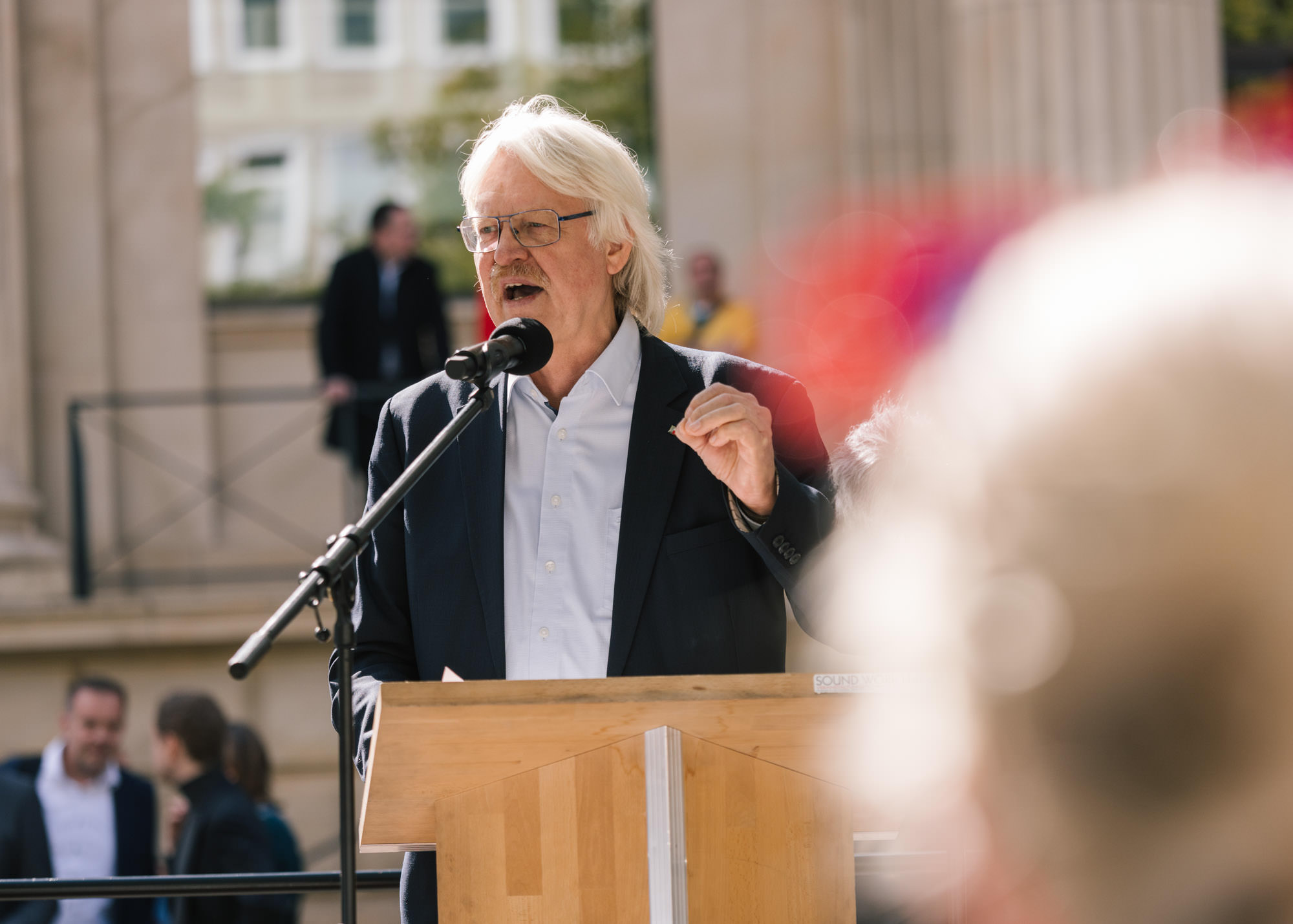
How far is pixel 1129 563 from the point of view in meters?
0.62

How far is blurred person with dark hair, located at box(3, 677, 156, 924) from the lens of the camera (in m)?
6.18

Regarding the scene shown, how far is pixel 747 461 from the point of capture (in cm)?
232

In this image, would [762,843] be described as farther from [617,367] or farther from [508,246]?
[508,246]

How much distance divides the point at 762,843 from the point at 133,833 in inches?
196

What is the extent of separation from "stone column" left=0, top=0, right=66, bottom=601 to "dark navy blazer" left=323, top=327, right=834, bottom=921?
6.65m

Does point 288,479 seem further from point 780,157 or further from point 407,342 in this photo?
point 780,157

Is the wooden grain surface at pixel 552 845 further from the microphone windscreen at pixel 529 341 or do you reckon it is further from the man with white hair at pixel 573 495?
the microphone windscreen at pixel 529 341

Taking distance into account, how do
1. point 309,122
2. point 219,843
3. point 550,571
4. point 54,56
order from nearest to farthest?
point 550,571
point 219,843
point 54,56
point 309,122

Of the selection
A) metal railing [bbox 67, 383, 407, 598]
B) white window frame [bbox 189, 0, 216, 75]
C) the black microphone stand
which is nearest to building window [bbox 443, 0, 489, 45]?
white window frame [bbox 189, 0, 216, 75]

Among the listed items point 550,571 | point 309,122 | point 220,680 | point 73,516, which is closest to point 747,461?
point 550,571

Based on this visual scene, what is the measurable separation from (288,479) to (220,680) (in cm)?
230

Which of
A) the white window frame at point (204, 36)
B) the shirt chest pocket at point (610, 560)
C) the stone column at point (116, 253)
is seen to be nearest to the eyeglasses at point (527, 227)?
the shirt chest pocket at point (610, 560)

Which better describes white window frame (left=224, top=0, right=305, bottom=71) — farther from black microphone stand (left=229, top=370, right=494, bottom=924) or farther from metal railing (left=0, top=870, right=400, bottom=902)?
black microphone stand (left=229, top=370, right=494, bottom=924)

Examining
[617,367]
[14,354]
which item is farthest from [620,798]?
[14,354]
